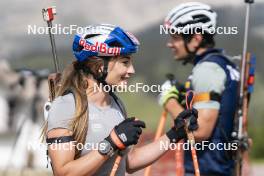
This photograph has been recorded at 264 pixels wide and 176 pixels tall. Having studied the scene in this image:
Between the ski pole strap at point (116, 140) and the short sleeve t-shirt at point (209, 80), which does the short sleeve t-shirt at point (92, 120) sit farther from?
the short sleeve t-shirt at point (209, 80)

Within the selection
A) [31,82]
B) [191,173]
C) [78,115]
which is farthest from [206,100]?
[31,82]

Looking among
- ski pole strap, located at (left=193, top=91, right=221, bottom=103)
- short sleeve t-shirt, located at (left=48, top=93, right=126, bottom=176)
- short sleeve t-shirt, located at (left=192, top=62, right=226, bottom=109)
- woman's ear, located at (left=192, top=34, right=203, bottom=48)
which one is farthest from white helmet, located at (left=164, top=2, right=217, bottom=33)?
short sleeve t-shirt, located at (left=48, top=93, right=126, bottom=176)

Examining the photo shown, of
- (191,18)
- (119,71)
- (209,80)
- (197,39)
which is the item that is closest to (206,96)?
(209,80)

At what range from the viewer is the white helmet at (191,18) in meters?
5.89

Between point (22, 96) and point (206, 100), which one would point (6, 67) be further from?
point (206, 100)

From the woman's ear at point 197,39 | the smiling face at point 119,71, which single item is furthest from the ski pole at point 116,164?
the woman's ear at point 197,39

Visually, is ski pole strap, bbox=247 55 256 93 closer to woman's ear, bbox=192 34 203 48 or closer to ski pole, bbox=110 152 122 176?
woman's ear, bbox=192 34 203 48

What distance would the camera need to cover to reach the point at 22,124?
9.78 m

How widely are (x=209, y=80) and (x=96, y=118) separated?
1.32 metres

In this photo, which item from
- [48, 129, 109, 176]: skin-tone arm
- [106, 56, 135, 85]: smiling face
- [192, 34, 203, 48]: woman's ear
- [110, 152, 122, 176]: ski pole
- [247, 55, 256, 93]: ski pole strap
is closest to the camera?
[48, 129, 109, 176]: skin-tone arm

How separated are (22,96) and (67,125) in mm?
5669

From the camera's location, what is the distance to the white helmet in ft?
19.3

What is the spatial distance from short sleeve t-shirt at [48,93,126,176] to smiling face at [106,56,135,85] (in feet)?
0.48

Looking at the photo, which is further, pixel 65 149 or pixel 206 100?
pixel 206 100
